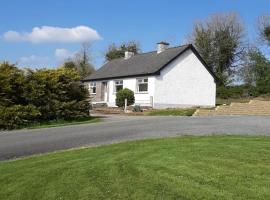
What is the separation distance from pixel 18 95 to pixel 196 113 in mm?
10781

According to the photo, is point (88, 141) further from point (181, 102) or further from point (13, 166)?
point (181, 102)

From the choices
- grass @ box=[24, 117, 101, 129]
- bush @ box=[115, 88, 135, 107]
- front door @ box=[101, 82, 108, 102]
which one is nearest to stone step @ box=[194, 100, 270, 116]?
grass @ box=[24, 117, 101, 129]

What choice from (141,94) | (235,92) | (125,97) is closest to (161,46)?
(141,94)

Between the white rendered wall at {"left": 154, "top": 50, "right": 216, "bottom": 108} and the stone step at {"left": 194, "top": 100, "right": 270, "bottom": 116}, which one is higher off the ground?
the white rendered wall at {"left": 154, "top": 50, "right": 216, "bottom": 108}

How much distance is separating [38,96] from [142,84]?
15365mm

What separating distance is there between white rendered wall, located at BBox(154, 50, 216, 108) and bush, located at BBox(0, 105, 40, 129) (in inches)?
589

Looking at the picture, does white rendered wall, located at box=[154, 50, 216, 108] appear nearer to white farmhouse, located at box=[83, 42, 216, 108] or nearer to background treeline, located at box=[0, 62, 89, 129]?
white farmhouse, located at box=[83, 42, 216, 108]

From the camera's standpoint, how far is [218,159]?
10.1 metres

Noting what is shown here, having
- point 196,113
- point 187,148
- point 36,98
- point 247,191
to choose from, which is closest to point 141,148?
point 187,148

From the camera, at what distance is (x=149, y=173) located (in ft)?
30.6

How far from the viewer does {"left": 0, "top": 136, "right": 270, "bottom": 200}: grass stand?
26.3ft

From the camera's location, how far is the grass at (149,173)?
8.02 meters

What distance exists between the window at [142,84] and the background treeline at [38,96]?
11844mm

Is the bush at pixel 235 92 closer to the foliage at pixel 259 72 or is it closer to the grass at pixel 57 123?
the foliage at pixel 259 72
